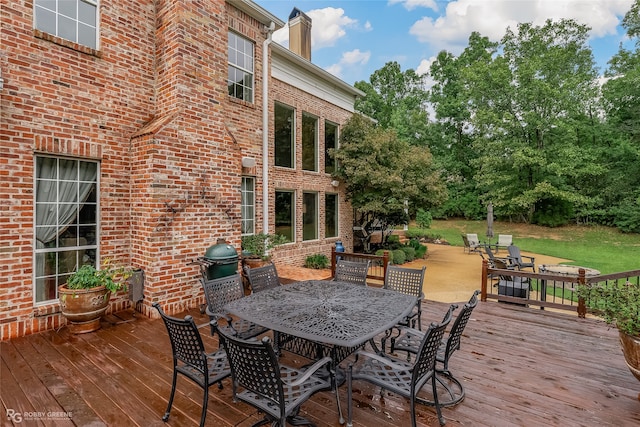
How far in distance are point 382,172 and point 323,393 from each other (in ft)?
29.5

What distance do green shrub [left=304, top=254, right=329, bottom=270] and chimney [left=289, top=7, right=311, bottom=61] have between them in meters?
7.22

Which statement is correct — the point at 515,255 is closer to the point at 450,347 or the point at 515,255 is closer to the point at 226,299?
the point at 450,347

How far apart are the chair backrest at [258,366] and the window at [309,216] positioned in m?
8.09

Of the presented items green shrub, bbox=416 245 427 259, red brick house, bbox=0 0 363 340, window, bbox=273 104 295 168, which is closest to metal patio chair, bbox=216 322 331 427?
red brick house, bbox=0 0 363 340

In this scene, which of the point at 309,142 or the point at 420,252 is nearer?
the point at 309,142

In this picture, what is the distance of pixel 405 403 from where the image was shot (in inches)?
107

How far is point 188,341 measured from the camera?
2.36m

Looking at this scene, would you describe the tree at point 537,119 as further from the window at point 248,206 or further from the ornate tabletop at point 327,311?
the ornate tabletop at point 327,311

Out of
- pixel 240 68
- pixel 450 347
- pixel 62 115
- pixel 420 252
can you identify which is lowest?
pixel 420 252

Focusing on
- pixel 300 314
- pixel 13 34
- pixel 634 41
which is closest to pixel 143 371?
pixel 300 314

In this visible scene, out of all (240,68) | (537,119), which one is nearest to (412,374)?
(240,68)

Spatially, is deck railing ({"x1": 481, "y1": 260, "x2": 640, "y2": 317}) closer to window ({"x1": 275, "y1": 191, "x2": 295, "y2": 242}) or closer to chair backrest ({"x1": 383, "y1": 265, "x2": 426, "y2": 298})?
chair backrest ({"x1": 383, "y1": 265, "x2": 426, "y2": 298})

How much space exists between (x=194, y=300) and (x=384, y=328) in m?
3.83

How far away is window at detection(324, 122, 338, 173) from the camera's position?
11.4m
